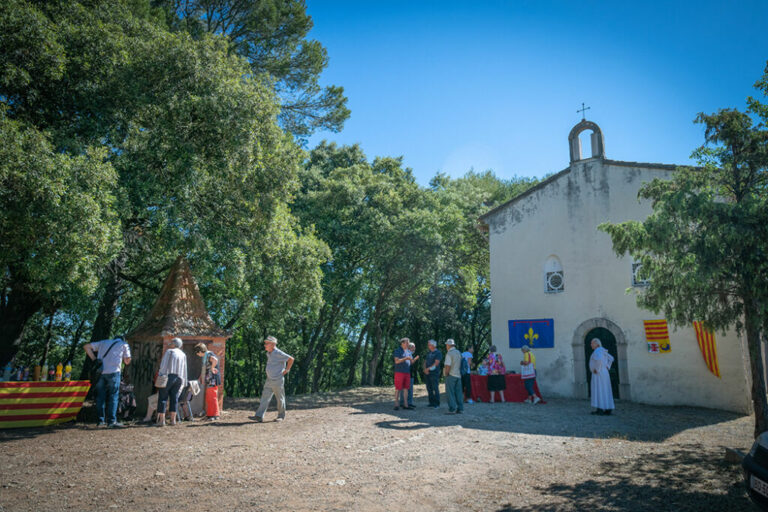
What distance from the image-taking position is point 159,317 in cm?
1116

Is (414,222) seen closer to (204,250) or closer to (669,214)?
(204,250)

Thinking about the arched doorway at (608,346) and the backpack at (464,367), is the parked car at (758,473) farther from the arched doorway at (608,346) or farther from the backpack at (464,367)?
the arched doorway at (608,346)

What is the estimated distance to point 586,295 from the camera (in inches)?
628

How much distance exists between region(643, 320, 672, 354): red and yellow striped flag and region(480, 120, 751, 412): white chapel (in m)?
0.10

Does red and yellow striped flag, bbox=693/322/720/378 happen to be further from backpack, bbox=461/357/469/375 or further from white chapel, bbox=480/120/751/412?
backpack, bbox=461/357/469/375

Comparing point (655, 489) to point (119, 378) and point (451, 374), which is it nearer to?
point (451, 374)

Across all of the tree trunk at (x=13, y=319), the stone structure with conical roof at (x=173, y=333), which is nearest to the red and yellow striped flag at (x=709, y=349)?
the stone structure with conical roof at (x=173, y=333)

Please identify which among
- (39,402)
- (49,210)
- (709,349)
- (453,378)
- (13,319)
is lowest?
(39,402)

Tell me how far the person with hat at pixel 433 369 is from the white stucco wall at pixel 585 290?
5.09 m

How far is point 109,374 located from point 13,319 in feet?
17.4

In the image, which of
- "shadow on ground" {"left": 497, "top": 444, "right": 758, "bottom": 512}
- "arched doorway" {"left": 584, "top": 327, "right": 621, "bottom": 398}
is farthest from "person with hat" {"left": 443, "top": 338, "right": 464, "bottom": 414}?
"arched doorway" {"left": 584, "top": 327, "right": 621, "bottom": 398}

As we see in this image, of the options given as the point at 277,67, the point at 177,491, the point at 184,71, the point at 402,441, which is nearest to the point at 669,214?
the point at 402,441

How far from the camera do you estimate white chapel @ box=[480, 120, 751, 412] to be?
1429cm

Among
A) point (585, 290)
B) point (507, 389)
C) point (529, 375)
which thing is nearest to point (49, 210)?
point (507, 389)
